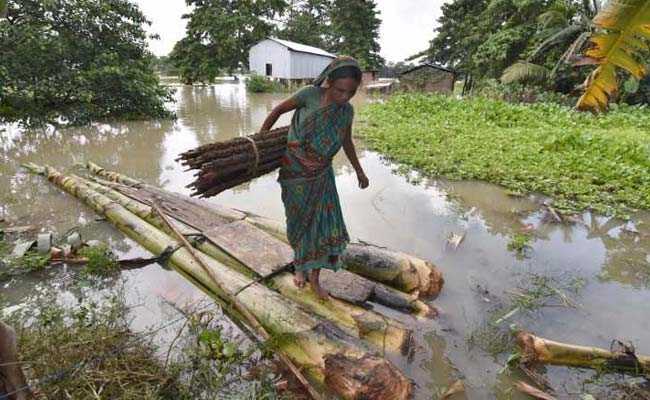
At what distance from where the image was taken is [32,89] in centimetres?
998

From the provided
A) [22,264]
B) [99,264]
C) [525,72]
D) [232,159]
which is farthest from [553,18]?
[22,264]

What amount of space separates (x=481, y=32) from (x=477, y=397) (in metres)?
22.5

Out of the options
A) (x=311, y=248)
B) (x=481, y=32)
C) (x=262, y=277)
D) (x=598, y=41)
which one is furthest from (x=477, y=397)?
(x=481, y=32)

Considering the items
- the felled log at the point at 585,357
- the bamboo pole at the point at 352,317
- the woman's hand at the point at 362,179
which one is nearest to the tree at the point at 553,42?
the woman's hand at the point at 362,179

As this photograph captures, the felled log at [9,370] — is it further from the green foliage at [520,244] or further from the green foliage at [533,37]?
the green foliage at [533,37]

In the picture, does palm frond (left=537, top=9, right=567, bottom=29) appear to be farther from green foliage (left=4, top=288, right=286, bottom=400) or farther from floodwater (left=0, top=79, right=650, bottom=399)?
green foliage (left=4, top=288, right=286, bottom=400)

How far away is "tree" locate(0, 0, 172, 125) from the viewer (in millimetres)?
9836

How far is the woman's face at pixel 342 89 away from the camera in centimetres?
235

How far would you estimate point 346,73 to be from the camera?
7.57ft

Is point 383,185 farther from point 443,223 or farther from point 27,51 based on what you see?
point 27,51

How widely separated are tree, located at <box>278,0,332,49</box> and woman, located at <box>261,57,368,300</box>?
35915 mm

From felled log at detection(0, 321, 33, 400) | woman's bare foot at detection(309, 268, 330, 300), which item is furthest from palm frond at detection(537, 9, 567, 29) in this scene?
felled log at detection(0, 321, 33, 400)

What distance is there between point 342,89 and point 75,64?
12.0m

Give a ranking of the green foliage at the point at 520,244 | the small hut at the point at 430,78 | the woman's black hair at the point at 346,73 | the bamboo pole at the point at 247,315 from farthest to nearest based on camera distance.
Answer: the small hut at the point at 430,78
the green foliage at the point at 520,244
the woman's black hair at the point at 346,73
the bamboo pole at the point at 247,315
